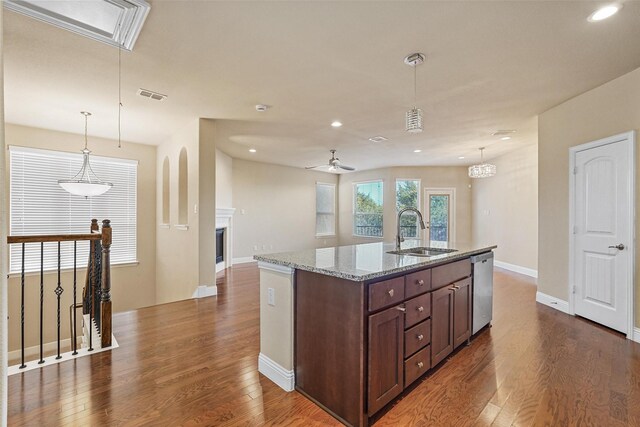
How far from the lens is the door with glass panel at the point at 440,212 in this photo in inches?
327

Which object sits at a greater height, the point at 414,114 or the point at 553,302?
the point at 414,114

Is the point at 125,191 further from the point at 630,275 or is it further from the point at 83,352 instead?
the point at 630,275

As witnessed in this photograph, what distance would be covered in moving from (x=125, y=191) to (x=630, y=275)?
7.46m

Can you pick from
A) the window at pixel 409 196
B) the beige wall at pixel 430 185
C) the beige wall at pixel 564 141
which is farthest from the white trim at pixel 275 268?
the window at pixel 409 196

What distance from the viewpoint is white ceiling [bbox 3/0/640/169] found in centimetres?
210

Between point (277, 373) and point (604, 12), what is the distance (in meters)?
3.47

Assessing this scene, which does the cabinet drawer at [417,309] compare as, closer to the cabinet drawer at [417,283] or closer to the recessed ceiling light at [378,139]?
the cabinet drawer at [417,283]

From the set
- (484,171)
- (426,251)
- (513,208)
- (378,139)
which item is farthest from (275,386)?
(513,208)

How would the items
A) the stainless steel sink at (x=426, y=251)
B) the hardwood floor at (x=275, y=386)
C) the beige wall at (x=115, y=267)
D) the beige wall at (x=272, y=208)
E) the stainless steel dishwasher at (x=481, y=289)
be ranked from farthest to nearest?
1. the beige wall at (x=272, y=208)
2. the beige wall at (x=115, y=267)
3. the stainless steel dishwasher at (x=481, y=289)
4. the stainless steel sink at (x=426, y=251)
5. the hardwood floor at (x=275, y=386)

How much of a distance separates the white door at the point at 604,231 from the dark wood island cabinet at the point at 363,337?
230cm

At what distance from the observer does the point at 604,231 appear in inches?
128

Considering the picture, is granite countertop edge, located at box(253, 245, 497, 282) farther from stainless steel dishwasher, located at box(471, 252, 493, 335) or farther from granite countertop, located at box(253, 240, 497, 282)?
stainless steel dishwasher, located at box(471, 252, 493, 335)

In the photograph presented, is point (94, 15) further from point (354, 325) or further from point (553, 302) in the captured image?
point (553, 302)

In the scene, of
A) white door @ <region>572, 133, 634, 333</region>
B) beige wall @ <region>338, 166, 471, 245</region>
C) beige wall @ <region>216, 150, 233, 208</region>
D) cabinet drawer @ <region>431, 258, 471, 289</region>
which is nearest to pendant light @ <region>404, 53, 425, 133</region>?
cabinet drawer @ <region>431, 258, 471, 289</region>
